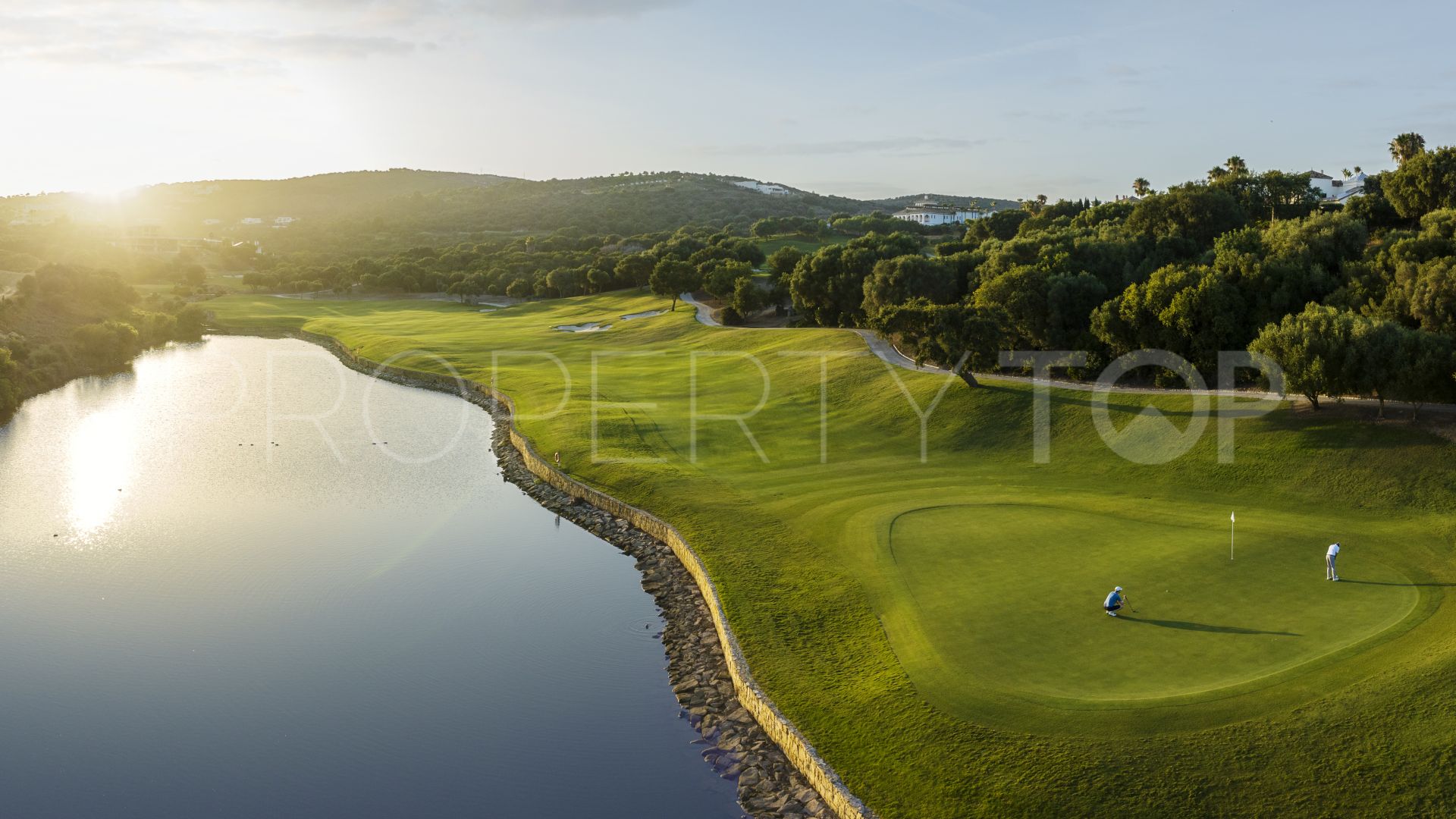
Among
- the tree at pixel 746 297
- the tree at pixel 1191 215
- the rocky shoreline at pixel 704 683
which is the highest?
the tree at pixel 1191 215

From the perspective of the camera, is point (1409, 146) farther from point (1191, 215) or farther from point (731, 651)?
point (731, 651)

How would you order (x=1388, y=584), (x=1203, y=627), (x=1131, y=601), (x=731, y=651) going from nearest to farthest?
(x=1203, y=627), (x=731, y=651), (x=1131, y=601), (x=1388, y=584)

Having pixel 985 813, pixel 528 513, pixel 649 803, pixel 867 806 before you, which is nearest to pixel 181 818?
pixel 649 803

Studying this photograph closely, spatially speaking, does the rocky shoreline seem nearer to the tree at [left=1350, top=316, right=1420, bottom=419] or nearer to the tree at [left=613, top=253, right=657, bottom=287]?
the tree at [left=1350, top=316, right=1420, bottom=419]

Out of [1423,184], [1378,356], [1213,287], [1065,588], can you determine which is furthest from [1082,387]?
[1423,184]

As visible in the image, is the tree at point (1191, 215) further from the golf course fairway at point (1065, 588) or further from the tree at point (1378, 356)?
the tree at point (1378, 356)

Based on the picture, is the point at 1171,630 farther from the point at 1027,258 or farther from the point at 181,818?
the point at 1027,258

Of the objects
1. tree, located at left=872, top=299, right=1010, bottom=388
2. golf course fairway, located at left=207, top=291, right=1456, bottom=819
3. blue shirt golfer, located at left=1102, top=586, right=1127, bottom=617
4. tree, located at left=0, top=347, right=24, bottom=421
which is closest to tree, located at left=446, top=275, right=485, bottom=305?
tree, located at left=0, top=347, right=24, bottom=421

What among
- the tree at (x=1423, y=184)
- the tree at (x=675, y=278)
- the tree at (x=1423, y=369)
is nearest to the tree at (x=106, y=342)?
the tree at (x=675, y=278)
